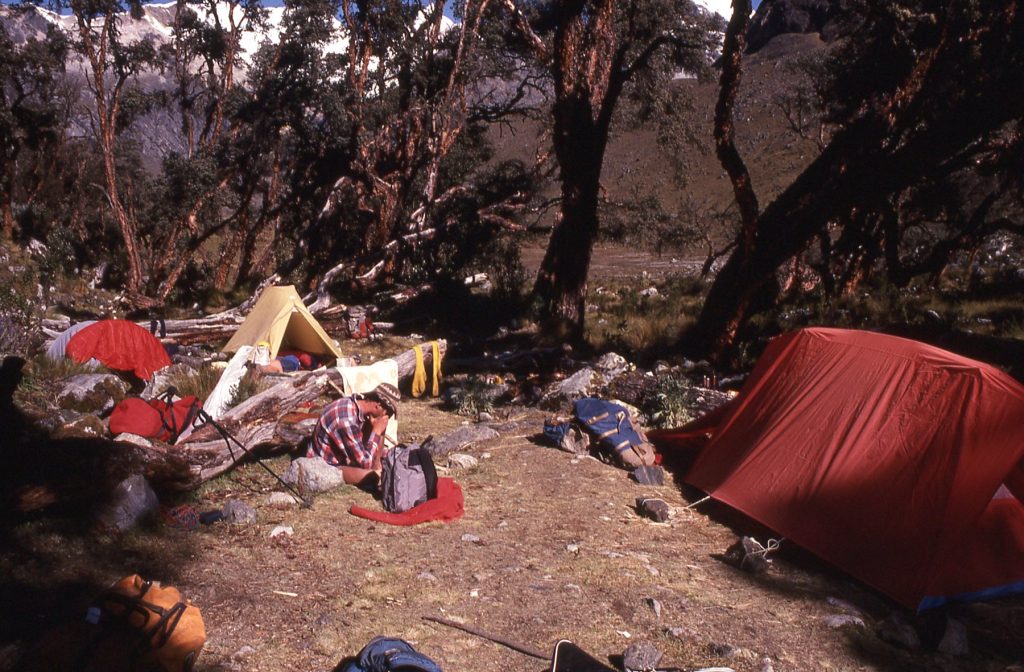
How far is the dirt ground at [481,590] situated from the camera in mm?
4055

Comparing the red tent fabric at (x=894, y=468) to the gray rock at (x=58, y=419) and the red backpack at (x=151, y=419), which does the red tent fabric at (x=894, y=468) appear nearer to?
the red backpack at (x=151, y=419)

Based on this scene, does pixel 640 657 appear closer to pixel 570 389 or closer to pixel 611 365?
pixel 570 389

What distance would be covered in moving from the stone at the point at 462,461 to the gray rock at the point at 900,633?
3.81 metres

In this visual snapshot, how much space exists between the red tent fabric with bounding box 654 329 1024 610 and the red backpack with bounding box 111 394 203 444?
14.6 feet

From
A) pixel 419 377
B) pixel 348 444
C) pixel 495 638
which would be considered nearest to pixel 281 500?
pixel 348 444

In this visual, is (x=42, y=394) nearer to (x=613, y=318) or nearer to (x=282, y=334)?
A: (x=282, y=334)

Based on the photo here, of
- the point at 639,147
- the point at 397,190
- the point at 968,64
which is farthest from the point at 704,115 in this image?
the point at 968,64

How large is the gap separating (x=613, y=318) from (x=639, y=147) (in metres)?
49.1

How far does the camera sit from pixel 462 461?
7355 mm

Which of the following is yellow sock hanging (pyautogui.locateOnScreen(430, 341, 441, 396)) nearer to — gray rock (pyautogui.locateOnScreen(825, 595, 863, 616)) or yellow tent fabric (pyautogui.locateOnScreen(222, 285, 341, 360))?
yellow tent fabric (pyautogui.locateOnScreen(222, 285, 341, 360))

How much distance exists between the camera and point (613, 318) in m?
15.4

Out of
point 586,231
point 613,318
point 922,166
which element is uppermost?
point 922,166

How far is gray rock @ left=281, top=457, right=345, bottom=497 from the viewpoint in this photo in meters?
6.29

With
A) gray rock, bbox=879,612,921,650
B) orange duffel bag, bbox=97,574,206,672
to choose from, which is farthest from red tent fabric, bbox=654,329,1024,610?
orange duffel bag, bbox=97,574,206,672
